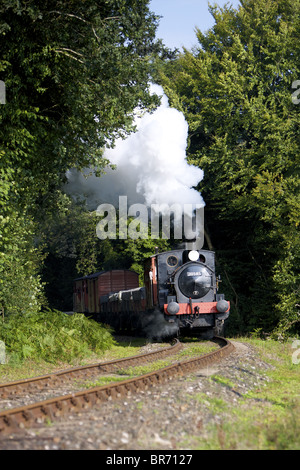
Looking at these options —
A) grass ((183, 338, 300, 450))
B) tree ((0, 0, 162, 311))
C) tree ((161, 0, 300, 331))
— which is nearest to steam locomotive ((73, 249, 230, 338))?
tree ((161, 0, 300, 331))

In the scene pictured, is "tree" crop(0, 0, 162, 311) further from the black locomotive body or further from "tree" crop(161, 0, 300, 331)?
"tree" crop(161, 0, 300, 331)

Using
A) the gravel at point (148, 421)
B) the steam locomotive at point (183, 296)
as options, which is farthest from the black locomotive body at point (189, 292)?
the gravel at point (148, 421)

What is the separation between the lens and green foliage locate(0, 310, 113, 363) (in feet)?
40.2

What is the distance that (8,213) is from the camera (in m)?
13.0

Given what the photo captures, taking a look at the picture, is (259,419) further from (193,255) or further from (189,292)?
(193,255)

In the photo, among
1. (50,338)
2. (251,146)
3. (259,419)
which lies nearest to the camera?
(259,419)

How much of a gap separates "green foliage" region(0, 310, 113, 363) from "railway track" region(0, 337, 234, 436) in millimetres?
1946

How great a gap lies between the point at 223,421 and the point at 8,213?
347 inches

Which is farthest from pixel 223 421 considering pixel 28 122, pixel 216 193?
pixel 216 193

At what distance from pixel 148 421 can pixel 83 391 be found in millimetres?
1527

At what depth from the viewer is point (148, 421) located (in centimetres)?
577

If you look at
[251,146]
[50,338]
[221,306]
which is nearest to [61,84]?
[50,338]

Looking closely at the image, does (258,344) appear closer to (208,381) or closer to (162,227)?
(208,381)

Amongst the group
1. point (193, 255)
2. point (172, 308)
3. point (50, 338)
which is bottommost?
point (50, 338)
